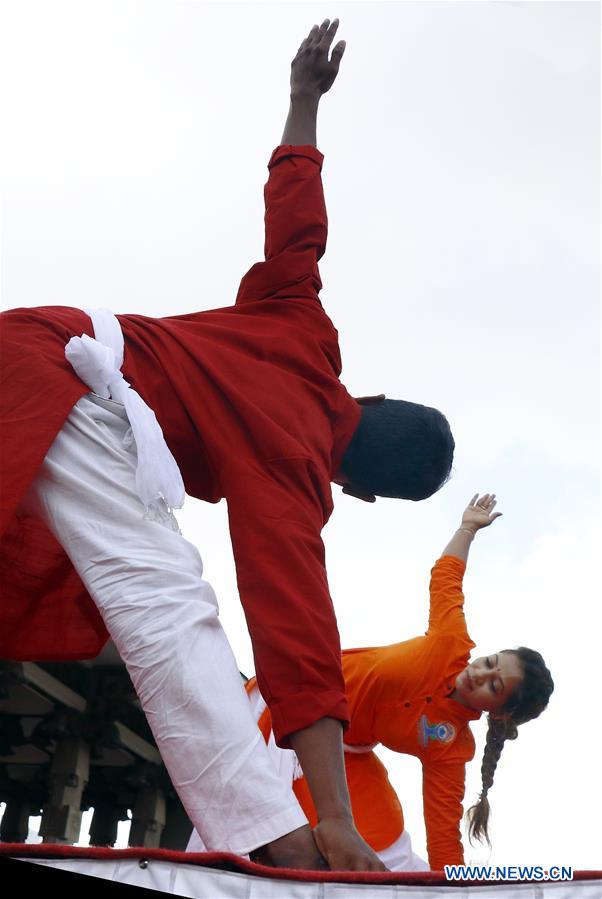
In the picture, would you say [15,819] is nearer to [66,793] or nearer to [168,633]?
[66,793]

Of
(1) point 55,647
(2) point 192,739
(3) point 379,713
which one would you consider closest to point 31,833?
(3) point 379,713

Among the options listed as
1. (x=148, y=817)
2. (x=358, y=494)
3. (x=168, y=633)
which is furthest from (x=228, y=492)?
(x=148, y=817)

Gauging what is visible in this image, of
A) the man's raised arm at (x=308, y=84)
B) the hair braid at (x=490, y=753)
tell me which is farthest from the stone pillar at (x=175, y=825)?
the man's raised arm at (x=308, y=84)

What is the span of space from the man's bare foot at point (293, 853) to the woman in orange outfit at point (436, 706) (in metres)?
1.43

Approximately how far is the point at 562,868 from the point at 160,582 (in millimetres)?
660

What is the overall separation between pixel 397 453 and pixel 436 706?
131 cm

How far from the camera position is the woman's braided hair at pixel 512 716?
336 centimetres

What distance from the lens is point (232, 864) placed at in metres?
1.30

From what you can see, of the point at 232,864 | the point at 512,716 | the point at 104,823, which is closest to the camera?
the point at 232,864

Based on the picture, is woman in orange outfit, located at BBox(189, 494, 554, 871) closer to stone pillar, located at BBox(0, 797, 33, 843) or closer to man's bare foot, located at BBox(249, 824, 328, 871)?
man's bare foot, located at BBox(249, 824, 328, 871)

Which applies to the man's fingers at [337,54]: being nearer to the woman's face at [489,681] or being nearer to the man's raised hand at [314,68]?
the man's raised hand at [314,68]

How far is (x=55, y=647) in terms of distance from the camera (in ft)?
6.63

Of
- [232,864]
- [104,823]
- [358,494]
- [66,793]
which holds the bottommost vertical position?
[104,823]

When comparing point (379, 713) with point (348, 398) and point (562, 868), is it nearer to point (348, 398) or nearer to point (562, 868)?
point (348, 398)
